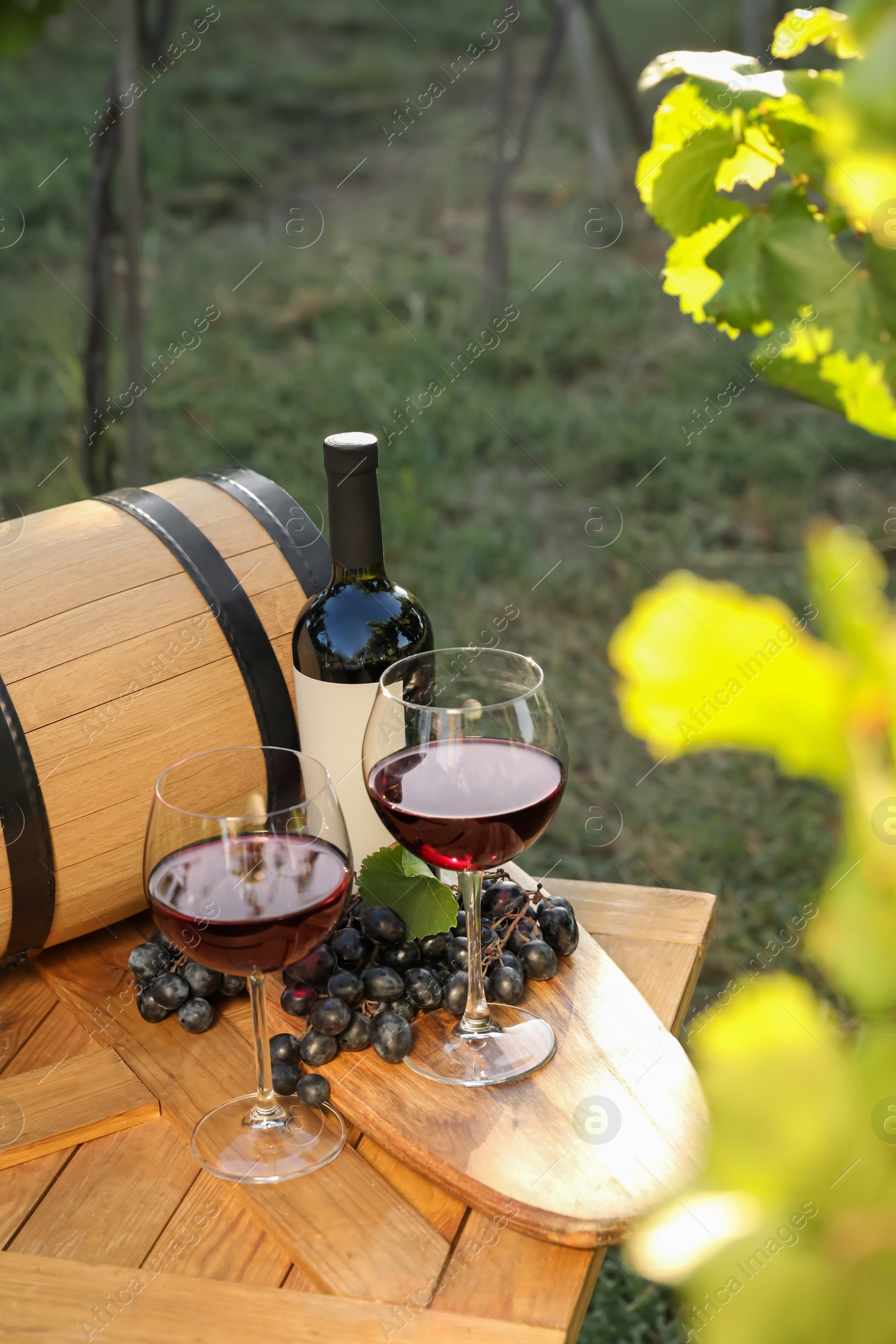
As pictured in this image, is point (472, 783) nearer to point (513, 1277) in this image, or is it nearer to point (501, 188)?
point (513, 1277)

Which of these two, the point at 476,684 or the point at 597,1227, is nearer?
the point at 597,1227

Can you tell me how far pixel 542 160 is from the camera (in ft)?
23.9

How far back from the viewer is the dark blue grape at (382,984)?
3.89 ft

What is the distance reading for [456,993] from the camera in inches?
47.4

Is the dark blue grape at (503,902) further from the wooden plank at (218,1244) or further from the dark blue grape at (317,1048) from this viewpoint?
the wooden plank at (218,1244)

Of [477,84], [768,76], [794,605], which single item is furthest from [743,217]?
[477,84]

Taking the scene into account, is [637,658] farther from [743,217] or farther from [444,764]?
[444,764]

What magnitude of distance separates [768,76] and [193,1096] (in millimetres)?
972

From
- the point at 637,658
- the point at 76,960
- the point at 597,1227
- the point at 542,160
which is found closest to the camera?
the point at 637,658

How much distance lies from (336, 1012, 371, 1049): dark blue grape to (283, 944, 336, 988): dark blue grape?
2.2 inches

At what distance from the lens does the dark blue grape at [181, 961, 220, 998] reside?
124 centimetres

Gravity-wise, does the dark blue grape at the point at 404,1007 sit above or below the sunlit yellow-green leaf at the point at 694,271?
below

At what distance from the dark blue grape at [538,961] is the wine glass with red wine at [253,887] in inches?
10.7

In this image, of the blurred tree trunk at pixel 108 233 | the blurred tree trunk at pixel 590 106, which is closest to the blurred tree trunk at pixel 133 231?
the blurred tree trunk at pixel 108 233
